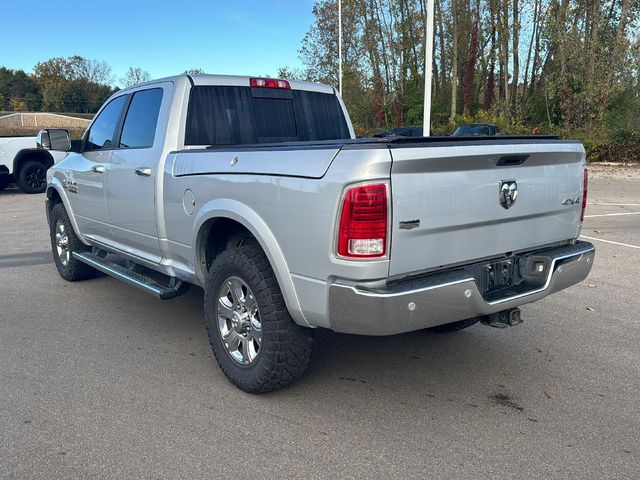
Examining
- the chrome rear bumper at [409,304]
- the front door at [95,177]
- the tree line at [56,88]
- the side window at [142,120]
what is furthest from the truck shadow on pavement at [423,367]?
the tree line at [56,88]

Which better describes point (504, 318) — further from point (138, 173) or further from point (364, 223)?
point (138, 173)

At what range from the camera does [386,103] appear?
37562mm

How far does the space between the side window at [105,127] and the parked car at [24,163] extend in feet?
33.9

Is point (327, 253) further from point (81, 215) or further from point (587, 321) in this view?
point (81, 215)

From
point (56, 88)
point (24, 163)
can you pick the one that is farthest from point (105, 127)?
point (56, 88)

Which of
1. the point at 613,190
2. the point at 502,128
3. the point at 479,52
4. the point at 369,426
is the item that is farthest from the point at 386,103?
the point at 369,426

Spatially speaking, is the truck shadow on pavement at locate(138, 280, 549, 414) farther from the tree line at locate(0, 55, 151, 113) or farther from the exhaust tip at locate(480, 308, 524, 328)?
the tree line at locate(0, 55, 151, 113)

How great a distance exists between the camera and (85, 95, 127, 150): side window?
5.25m

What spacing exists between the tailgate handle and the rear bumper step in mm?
2466

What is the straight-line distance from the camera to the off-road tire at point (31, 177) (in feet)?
49.7

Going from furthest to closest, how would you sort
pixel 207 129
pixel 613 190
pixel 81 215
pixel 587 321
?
pixel 613 190
pixel 81 215
pixel 587 321
pixel 207 129

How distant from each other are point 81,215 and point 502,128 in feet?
74.6

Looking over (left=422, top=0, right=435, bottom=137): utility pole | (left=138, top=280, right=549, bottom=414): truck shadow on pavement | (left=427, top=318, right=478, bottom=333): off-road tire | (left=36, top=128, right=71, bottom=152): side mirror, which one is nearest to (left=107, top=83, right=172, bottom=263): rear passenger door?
(left=138, top=280, right=549, bottom=414): truck shadow on pavement

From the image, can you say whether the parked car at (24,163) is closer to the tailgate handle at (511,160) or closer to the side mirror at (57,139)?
the side mirror at (57,139)
